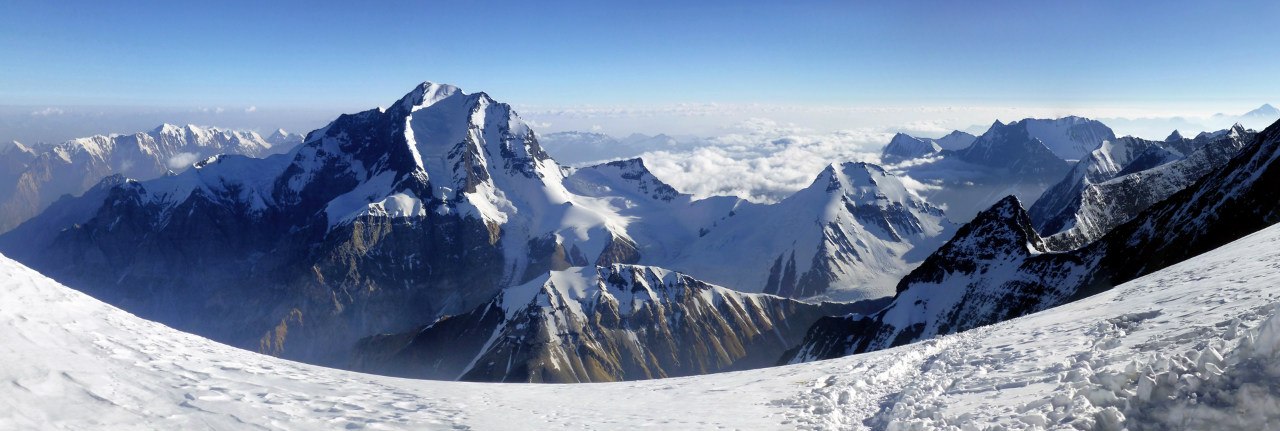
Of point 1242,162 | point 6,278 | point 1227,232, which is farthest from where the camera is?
point 1242,162

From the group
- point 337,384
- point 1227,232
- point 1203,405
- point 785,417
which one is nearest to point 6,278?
point 337,384

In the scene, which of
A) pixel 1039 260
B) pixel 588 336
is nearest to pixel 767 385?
pixel 1039 260

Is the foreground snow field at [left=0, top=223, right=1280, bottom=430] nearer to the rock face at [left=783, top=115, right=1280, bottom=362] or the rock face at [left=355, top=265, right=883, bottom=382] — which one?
the rock face at [left=783, top=115, right=1280, bottom=362]

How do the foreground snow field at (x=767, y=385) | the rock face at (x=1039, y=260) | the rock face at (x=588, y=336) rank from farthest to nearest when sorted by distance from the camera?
the rock face at (x=588, y=336) < the rock face at (x=1039, y=260) < the foreground snow field at (x=767, y=385)

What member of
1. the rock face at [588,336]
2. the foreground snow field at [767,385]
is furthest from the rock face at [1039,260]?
the rock face at [588,336]

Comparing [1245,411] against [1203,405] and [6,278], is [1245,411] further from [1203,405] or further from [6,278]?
[6,278]

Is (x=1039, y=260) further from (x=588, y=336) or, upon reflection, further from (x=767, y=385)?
(x=588, y=336)

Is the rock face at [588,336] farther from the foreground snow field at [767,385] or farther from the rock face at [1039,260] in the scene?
the foreground snow field at [767,385]
